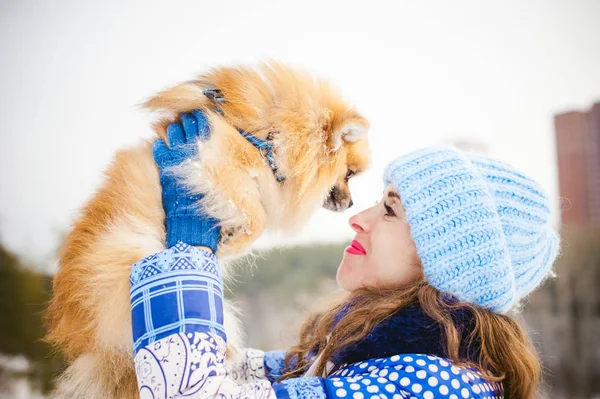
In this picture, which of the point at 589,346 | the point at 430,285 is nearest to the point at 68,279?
the point at 430,285

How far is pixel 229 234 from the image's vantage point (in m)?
1.45

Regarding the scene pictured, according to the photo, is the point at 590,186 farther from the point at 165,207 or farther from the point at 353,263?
the point at 165,207

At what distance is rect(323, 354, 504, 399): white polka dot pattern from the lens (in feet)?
3.58

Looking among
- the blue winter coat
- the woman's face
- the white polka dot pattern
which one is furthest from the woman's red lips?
the white polka dot pattern

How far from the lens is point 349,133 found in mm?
1688

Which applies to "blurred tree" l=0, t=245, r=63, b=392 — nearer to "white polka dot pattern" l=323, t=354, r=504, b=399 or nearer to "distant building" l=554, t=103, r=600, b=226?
"white polka dot pattern" l=323, t=354, r=504, b=399

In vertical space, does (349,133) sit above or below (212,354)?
above

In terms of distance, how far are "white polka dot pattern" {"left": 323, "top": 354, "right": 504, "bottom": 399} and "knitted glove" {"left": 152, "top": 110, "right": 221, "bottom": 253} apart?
1.87 ft

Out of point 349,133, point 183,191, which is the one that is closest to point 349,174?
point 349,133

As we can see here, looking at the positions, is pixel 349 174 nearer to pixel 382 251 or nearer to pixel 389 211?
pixel 389 211

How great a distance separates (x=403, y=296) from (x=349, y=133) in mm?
678

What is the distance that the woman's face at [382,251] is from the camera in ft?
4.82

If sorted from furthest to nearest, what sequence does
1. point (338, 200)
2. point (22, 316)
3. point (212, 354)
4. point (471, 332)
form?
point (22, 316) < point (338, 200) < point (471, 332) < point (212, 354)

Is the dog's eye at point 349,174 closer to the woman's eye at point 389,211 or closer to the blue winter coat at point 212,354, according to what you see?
the woman's eye at point 389,211
